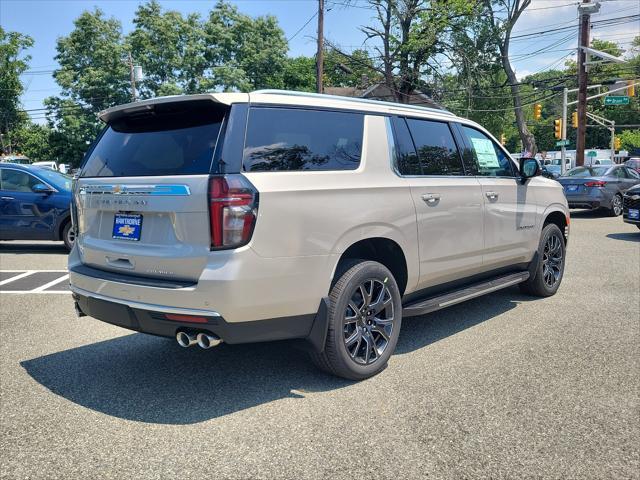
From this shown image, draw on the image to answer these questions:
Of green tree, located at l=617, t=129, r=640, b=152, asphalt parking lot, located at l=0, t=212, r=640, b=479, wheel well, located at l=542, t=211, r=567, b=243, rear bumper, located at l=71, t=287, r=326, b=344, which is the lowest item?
asphalt parking lot, located at l=0, t=212, r=640, b=479

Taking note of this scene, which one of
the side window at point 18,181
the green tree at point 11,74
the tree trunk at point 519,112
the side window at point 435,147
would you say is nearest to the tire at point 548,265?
the side window at point 435,147

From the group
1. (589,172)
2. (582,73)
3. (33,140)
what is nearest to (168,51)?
(33,140)

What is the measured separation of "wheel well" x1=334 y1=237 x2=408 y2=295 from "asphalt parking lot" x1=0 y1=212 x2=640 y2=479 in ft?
2.26

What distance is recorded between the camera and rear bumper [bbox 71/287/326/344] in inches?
130

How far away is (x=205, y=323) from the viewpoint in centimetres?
328

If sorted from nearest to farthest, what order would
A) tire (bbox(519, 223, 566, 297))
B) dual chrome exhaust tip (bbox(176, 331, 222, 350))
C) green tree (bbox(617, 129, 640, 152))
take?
dual chrome exhaust tip (bbox(176, 331, 222, 350))
tire (bbox(519, 223, 566, 297))
green tree (bbox(617, 129, 640, 152))

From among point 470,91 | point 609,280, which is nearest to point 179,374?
point 609,280

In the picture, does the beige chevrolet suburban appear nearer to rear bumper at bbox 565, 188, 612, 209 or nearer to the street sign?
rear bumper at bbox 565, 188, 612, 209

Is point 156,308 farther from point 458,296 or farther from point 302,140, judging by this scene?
point 458,296

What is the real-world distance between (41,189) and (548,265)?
28.4 feet

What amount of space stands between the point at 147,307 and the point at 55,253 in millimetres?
8410

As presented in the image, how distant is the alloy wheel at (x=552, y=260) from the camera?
640cm

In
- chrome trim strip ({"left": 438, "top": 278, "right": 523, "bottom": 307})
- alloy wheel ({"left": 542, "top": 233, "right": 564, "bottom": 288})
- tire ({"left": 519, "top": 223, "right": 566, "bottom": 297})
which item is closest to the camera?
chrome trim strip ({"left": 438, "top": 278, "right": 523, "bottom": 307})

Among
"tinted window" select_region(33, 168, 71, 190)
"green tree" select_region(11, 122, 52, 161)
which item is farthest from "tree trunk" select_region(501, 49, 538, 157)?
"green tree" select_region(11, 122, 52, 161)
